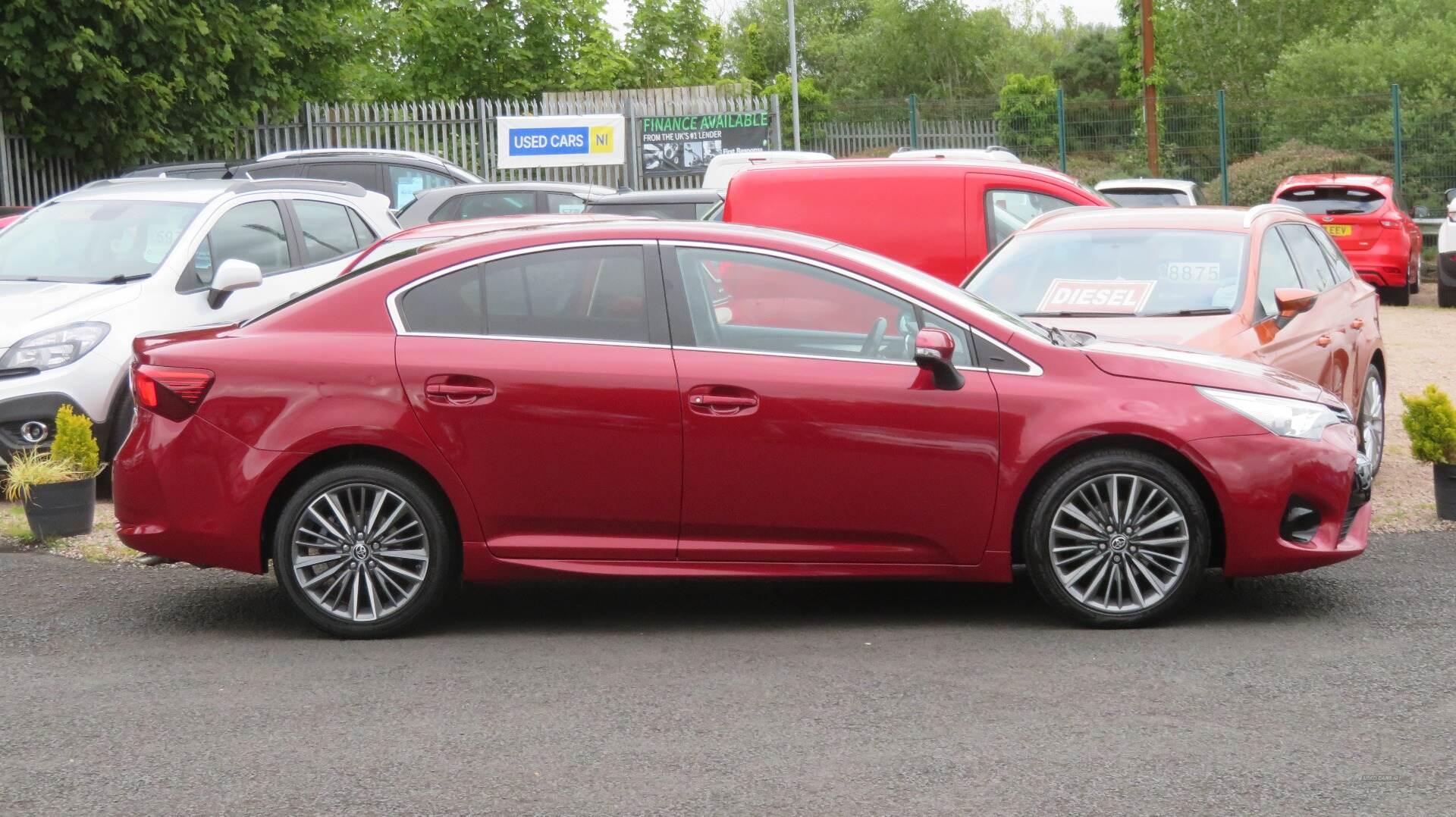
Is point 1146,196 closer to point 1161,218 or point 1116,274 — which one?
point 1161,218

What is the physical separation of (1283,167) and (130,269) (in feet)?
75.8

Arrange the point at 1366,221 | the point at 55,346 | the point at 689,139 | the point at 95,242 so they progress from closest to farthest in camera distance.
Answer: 1. the point at 55,346
2. the point at 95,242
3. the point at 1366,221
4. the point at 689,139

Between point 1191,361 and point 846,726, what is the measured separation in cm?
219

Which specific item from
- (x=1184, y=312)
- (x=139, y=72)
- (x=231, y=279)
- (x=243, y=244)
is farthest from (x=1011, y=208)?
(x=139, y=72)

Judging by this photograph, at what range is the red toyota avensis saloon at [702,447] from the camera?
19.7ft

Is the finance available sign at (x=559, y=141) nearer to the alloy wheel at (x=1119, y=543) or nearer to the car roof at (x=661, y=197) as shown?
the car roof at (x=661, y=197)

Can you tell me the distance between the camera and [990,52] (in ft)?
262

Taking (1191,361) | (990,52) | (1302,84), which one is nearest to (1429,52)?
(1302,84)

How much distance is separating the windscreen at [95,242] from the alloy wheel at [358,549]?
4226 mm

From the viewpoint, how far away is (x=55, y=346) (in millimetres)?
9008

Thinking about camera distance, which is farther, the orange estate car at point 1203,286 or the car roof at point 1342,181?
the car roof at point 1342,181

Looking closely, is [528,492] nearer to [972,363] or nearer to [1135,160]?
[972,363]

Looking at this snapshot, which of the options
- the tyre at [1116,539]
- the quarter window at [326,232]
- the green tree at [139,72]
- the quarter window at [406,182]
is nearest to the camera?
the tyre at [1116,539]

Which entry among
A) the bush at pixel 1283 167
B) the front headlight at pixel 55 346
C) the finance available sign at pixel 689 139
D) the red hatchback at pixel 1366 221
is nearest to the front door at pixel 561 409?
the front headlight at pixel 55 346
